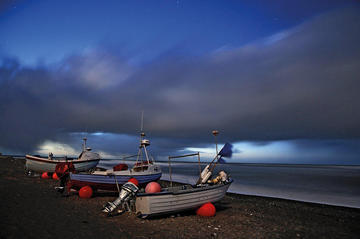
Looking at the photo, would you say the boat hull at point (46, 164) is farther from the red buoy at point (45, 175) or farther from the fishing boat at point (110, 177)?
the fishing boat at point (110, 177)

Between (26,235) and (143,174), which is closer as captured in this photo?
(26,235)

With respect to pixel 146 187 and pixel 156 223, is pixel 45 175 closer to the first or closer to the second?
pixel 146 187

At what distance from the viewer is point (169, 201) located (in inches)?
416

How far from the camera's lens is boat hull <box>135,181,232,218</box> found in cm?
1019

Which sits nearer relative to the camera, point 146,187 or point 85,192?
point 146,187

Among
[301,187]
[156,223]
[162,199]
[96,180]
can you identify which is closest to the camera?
[156,223]

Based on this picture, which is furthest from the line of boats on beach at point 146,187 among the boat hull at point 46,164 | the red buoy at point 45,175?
the red buoy at point 45,175

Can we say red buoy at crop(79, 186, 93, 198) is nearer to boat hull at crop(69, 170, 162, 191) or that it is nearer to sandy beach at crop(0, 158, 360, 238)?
boat hull at crop(69, 170, 162, 191)

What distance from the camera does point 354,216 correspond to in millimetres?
14023

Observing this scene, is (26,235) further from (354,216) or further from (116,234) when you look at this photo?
(354,216)

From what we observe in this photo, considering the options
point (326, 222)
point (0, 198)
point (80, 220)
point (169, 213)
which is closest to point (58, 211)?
point (80, 220)

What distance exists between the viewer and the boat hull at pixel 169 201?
1019 cm

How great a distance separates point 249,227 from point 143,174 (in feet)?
32.8

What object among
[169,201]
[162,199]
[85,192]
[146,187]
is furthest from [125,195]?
[85,192]
